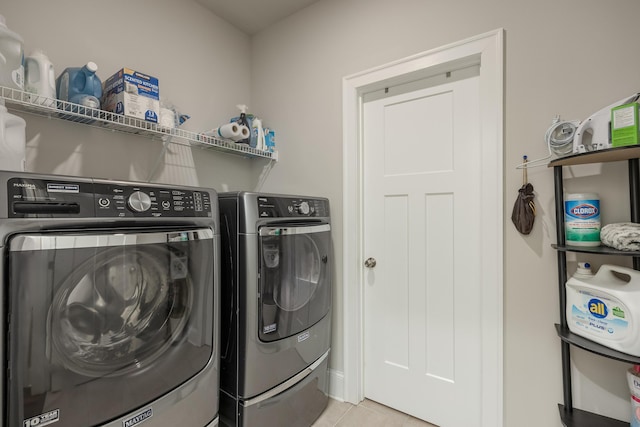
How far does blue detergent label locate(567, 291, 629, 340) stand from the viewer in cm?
111

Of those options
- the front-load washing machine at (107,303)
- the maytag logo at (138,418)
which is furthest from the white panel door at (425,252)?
the maytag logo at (138,418)

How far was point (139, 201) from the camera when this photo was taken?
102cm

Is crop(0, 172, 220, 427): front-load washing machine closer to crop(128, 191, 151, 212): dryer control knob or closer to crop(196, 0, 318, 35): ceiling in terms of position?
crop(128, 191, 151, 212): dryer control knob

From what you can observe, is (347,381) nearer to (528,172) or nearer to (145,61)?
(528,172)

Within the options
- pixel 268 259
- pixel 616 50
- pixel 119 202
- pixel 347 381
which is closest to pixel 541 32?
pixel 616 50

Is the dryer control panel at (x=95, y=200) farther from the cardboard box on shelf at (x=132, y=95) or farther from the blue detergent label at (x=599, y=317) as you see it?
the blue detergent label at (x=599, y=317)

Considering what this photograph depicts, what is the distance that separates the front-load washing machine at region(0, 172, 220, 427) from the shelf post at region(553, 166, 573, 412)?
1486mm

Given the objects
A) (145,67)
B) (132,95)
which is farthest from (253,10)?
(132,95)

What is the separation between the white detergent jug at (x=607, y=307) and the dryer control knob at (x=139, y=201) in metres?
1.73

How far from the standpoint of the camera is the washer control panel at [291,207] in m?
1.46

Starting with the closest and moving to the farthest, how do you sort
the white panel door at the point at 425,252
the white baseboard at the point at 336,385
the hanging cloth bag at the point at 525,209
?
the hanging cloth bag at the point at 525,209 → the white panel door at the point at 425,252 → the white baseboard at the point at 336,385

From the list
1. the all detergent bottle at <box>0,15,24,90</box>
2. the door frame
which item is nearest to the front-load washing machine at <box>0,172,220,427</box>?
the all detergent bottle at <box>0,15,24,90</box>

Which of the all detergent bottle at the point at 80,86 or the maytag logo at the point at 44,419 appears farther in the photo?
the all detergent bottle at the point at 80,86

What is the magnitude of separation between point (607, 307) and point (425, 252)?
819 millimetres
